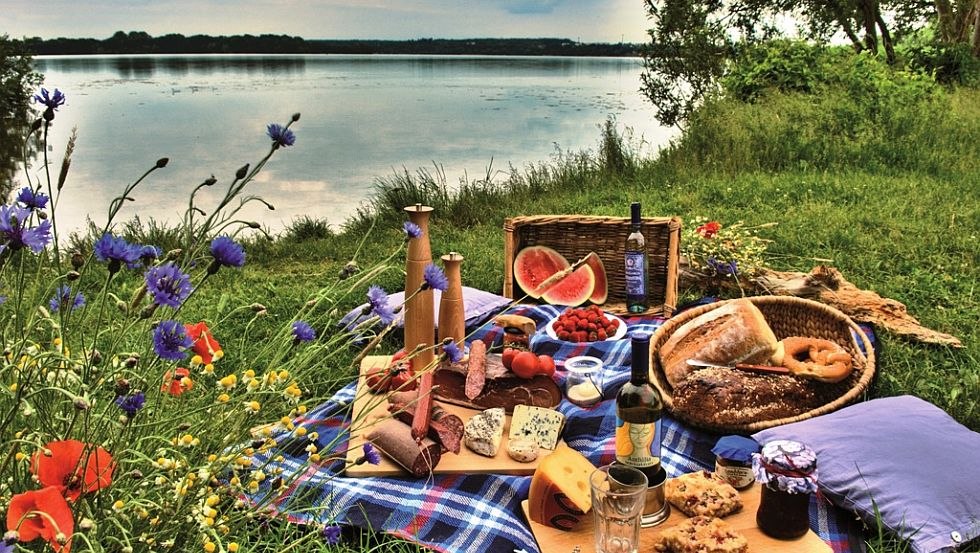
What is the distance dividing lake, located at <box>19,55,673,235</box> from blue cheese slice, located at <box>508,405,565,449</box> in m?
1.42

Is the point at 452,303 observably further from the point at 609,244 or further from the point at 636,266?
the point at 609,244

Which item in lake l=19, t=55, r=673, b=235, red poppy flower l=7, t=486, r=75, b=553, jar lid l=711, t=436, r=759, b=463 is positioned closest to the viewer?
red poppy flower l=7, t=486, r=75, b=553

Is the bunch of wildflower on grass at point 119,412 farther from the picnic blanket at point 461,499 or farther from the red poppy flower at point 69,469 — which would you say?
the picnic blanket at point 461,499

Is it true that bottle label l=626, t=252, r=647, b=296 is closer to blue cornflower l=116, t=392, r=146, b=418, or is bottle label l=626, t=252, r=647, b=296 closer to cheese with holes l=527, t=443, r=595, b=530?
cheese with holes l=527, t=443, r=595, b=530

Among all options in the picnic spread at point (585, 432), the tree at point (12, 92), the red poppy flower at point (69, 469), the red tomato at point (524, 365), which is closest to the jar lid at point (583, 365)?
the picnic spread at point (585, 432)

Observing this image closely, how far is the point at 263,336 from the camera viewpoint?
4961 millimetres

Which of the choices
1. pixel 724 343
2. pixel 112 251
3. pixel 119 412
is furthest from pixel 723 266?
pixel 112 251

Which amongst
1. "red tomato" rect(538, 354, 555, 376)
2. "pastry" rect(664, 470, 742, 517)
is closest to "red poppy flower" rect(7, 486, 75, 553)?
"pastry" rect(664, 470, 742, 517)

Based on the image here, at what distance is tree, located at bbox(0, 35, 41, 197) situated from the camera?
13914mm

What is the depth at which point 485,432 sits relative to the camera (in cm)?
308

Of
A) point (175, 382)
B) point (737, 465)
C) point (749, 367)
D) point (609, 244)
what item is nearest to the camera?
point (175, 382)

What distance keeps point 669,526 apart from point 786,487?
385mm

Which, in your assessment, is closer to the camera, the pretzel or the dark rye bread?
the dark rye bread

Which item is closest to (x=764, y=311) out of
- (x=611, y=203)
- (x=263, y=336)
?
(x=263, y=336)
